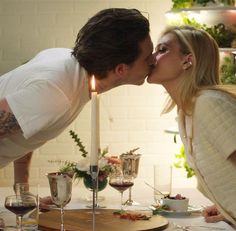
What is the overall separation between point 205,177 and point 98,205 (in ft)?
1.98

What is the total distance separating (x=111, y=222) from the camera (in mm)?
2363

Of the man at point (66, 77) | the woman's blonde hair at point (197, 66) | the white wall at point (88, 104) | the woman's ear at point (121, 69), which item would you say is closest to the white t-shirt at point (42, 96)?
the man at point (66, 77)

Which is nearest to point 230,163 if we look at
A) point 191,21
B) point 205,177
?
point 205,177

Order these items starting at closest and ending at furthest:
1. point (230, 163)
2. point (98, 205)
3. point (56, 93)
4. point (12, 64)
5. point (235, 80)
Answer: point (56, 93) → point (230, 163) → point (98, 205) → point (235, 80) → point (12, 64)

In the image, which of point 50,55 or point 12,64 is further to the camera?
point 12,64

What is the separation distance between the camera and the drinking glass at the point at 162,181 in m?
2.78

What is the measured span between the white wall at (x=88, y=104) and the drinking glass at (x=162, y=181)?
2111mm

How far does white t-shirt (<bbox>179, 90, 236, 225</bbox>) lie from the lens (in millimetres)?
2209

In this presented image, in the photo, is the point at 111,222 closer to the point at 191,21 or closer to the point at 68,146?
the point at 191,21

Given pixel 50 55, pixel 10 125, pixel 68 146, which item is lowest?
pixel 68 146

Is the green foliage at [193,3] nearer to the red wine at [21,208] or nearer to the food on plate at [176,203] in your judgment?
the food on plate at [176,203]

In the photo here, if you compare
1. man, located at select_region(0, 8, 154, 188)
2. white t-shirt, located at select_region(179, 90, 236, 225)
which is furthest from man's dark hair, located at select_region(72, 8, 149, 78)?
white t-shirt, located at select_region(179, 90, 236, 225)

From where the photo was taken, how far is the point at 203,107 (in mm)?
2279

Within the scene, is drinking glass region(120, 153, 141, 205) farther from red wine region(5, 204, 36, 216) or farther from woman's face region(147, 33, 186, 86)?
red wine region(5, 204, 36, 216)
